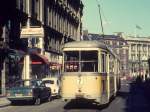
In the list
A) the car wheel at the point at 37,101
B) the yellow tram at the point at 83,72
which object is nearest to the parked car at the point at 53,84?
the car wheel at the point at 37,101

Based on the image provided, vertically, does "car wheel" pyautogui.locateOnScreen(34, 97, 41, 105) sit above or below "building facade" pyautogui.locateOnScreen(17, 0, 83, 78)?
below

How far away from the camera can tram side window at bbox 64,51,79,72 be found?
21.1m

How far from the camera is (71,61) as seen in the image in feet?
69.4

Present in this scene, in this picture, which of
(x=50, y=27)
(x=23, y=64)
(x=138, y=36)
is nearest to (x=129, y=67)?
(x=138, y=36)

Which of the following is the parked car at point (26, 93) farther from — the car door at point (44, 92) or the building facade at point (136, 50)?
the building facade at point (136, 50)

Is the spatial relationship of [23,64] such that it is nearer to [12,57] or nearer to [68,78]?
[12,57]

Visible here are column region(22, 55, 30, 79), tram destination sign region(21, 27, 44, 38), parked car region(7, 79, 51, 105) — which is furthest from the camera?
column region(22, 55, 30, 79)

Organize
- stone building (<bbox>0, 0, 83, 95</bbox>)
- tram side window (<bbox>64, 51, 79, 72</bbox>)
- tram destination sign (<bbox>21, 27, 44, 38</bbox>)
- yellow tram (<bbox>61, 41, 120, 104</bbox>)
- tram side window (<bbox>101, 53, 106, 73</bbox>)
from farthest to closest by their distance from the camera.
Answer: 1. stone building (<bbox>0, 0, 83, 95</bbox>)
2. tram destination sign (<bbox>21, 27, 44, 38</bbox>)
3. tram side window (<bbox>101, 53, 106, 73</bbox>)
4. tram side window (<bbox>64, 51, 79, 72</bbox>)
5. yellow tram (<bbox>61, 41, 120, 104</bbox>)

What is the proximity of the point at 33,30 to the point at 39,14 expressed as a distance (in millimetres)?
10711

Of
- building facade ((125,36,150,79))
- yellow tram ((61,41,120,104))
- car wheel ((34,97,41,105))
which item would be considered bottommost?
car wheel ((34,97,41,105))

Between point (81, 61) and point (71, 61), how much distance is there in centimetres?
48

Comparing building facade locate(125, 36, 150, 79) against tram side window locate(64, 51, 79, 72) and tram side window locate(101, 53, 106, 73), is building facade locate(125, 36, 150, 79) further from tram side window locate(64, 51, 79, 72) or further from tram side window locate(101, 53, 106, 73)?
→ tram side window locate(64, 51, 79, 72)

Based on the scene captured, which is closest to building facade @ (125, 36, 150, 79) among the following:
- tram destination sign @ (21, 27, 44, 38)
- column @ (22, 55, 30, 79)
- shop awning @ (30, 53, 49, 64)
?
shop awning @ (30, 53, 49, 64)

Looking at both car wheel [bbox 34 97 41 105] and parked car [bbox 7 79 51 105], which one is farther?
car wheel [bbox 34 97 41 105]
